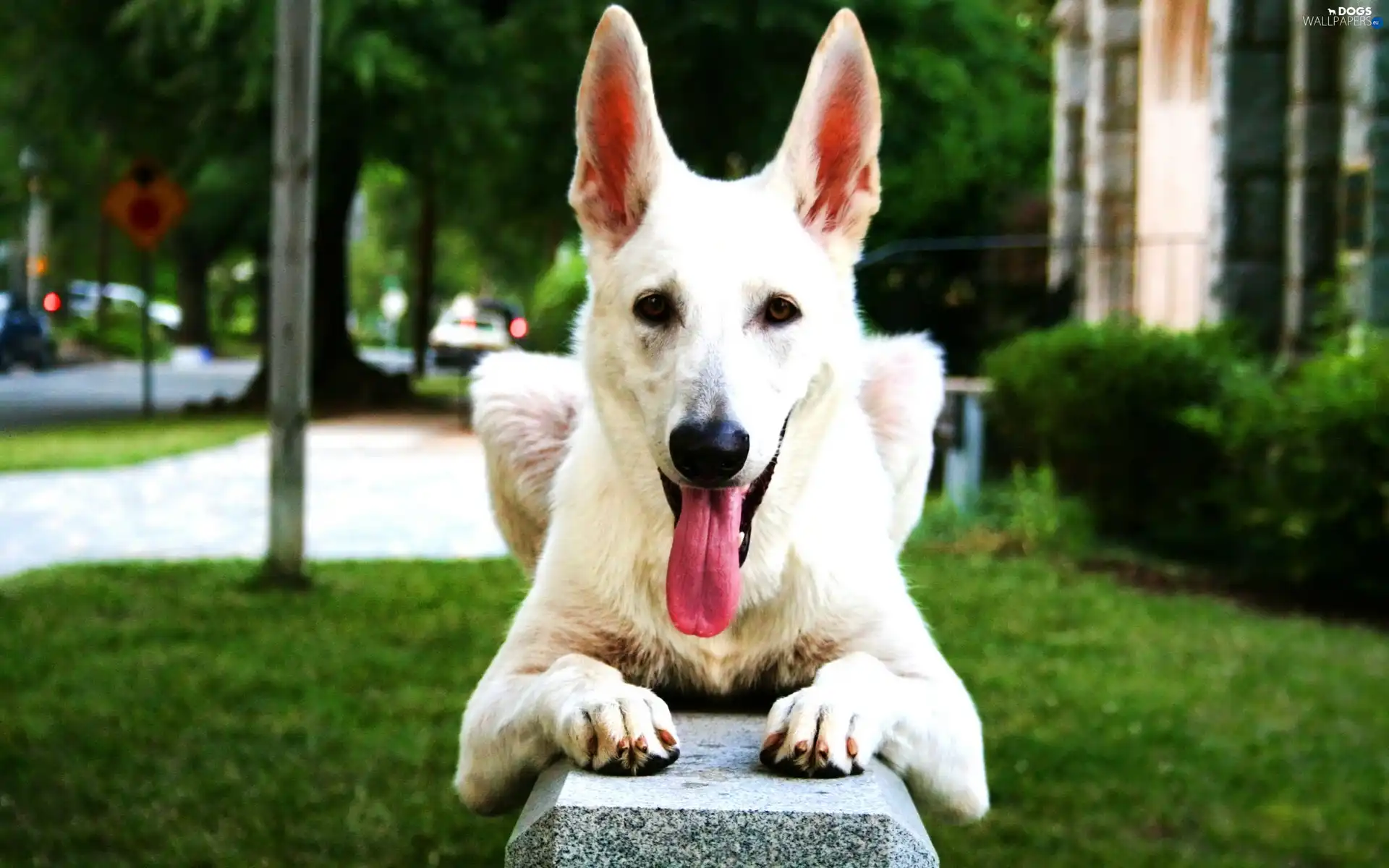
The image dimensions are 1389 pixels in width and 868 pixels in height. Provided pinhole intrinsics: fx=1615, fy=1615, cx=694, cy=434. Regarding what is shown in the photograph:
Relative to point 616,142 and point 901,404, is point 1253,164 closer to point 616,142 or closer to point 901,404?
point 901,404

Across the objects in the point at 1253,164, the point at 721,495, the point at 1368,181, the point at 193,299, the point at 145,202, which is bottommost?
the point at 721,495

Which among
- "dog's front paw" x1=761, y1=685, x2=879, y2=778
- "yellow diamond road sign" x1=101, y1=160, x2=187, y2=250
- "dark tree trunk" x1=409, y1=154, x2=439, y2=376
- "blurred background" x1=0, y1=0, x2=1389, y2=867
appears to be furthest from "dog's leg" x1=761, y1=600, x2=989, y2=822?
"dark tree trunk" x1=409, y1=154, x2=439, y2=376

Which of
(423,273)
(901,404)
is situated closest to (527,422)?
(901,404)

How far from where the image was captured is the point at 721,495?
247 centimetres

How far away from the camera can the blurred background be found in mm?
5715

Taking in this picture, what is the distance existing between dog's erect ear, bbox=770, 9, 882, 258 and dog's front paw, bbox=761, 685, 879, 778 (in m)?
0.79

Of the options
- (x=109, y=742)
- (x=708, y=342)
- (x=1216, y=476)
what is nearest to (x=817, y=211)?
(x=708, y=342)

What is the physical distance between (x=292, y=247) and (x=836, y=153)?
19.4 feet

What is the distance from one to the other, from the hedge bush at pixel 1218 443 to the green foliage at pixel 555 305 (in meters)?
5.68

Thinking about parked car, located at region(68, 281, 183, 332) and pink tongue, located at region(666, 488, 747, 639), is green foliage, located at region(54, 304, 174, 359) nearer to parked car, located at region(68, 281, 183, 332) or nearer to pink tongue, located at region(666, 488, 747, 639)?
parked car, located at region(68, 281, 183, 332)

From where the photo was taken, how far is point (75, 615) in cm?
828

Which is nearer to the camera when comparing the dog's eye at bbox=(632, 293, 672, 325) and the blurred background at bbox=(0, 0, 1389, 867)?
the dog's eye at bbox=(632, 293, 672, 325)

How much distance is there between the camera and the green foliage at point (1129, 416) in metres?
10.1

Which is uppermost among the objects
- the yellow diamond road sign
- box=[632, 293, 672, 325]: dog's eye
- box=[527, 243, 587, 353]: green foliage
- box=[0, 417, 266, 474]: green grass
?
the yellow diamond road sign
